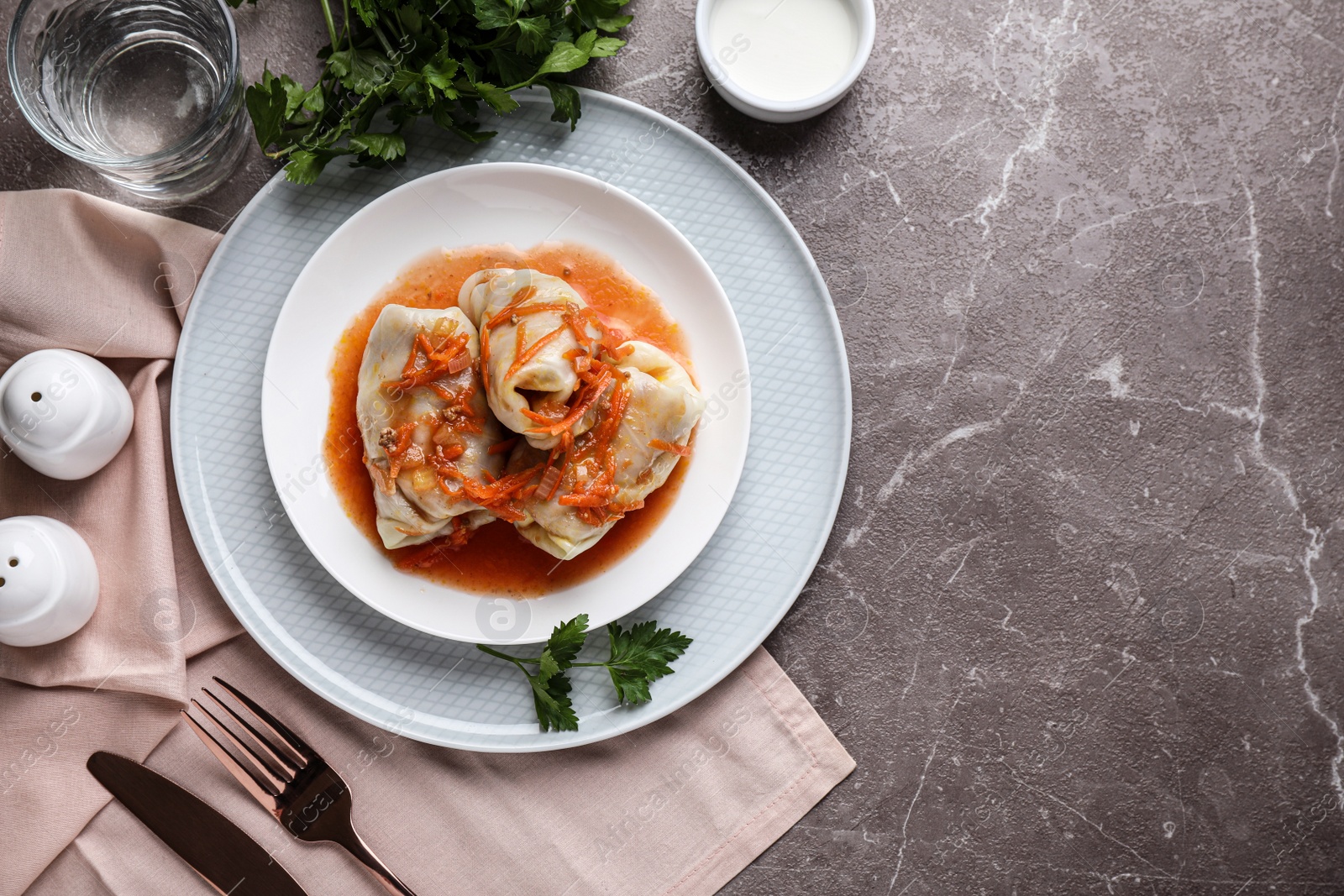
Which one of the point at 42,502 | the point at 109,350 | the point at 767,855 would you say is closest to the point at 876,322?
the point at 767,855

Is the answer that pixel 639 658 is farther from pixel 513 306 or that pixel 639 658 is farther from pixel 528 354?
pixel 513 306

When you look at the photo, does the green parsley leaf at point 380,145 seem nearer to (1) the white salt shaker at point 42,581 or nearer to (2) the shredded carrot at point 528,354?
(2) the shredded carrot at point 528,354

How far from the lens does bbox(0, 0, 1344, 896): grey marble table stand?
322cm

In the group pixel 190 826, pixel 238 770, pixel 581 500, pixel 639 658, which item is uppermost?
pixel 581 500

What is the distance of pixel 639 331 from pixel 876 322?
925 mm

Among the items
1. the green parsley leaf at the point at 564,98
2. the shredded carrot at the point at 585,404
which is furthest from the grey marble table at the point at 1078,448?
the shredded carrot at the point at 585,404

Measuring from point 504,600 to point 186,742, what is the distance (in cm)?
130

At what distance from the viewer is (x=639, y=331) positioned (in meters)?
3.07

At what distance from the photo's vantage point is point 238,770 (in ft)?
9.73

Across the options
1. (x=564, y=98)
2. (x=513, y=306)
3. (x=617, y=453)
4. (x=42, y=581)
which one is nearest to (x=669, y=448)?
(x=617, y=453)

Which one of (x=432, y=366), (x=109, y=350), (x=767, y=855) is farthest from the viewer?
(x=767, y=855)

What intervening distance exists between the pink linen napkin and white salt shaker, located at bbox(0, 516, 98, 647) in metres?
0.10

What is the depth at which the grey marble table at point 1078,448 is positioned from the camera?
10.6 feet

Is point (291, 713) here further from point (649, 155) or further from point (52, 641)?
point (649, 155)
